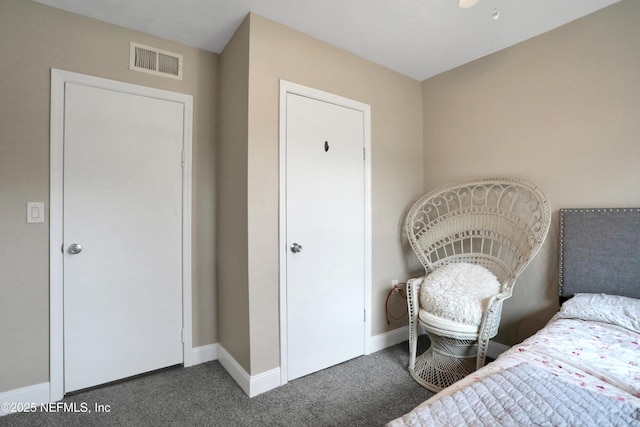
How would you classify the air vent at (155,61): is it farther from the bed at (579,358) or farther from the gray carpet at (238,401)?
the bed at (579,358)

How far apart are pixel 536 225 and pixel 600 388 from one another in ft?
4.20

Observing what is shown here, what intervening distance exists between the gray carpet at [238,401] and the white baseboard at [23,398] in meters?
0.05

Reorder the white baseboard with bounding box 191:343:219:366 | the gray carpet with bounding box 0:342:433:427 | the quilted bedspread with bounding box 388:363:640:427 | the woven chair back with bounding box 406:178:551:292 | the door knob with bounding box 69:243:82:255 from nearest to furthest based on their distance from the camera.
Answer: the quilted bedspread with bounding box 388:363:640:427, the gray carpet with bounding box 0:342:433:427, the door knob with bounding box 69:243:82:255, the woven chair back with bounding box 406:178:551:292, the white baseboard with bounding box 191:343:219:366

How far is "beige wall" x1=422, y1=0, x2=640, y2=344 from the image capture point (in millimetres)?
1811

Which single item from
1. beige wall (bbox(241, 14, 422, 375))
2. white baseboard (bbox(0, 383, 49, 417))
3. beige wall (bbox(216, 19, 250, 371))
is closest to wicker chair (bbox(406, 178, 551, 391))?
beige wall (bbox(241, 14, 422, 375))

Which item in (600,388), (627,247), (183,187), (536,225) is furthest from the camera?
(183,187)

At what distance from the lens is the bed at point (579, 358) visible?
816mm

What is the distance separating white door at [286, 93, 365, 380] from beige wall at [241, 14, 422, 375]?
0.13 m

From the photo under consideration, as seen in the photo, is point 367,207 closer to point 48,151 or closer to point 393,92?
point 393,92

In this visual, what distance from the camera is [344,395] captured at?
6.20 feet

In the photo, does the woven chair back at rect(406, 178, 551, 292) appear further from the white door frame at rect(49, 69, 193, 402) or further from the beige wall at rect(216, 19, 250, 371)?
the white door frame at rect(49, 69, 193, 402)

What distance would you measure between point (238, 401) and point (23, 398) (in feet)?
4.15

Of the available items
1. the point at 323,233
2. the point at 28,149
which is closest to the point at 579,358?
the point at 323,233

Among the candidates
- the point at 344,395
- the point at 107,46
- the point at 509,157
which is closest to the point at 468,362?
the point at 344,395
